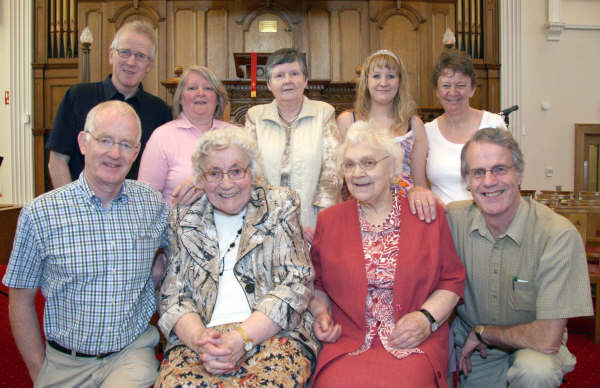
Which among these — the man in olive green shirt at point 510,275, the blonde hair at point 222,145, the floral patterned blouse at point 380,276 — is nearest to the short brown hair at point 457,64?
the man in olive green shirt at point 510,275

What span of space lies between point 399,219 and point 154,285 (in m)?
1.12

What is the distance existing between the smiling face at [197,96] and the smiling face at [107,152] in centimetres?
80

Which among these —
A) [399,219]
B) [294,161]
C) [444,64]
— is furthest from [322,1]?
[399,219]

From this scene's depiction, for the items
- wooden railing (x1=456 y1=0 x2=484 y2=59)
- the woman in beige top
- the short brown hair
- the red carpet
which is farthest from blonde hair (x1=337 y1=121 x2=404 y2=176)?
wooden railing (x1=456 y1=0 x2=484 y2=59)

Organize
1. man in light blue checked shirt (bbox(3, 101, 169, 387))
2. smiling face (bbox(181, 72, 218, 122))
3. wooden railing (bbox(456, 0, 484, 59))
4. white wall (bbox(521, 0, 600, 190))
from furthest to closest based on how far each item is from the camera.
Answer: white wall (bbox(521, 0, 600, 190)) → wooden railing (bbox(456, 0, 484, 59)) → smiling face (bbox(181, 72, 218, 122)) → man in light blue checked shirt (bbox(3, 101, 169, 387))

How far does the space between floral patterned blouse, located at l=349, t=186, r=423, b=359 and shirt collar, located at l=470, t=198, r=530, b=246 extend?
1.14ft

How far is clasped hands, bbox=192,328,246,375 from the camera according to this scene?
165cm

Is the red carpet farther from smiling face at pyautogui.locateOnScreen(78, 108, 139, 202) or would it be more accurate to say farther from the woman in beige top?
the woman in beige top

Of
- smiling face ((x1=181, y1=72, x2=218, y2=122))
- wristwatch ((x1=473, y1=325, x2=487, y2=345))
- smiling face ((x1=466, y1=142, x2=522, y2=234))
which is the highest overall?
smiling face ((x1=181, y1=72, x2=218, y2=122))

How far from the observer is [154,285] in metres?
2.09

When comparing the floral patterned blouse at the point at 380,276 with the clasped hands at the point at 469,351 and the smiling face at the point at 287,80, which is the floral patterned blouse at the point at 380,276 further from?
the smiling face at the point at 287,80

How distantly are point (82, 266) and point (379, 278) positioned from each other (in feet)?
3.82

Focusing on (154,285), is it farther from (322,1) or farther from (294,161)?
(322,1)

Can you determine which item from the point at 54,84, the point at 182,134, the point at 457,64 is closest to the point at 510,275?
the point at 457,64
